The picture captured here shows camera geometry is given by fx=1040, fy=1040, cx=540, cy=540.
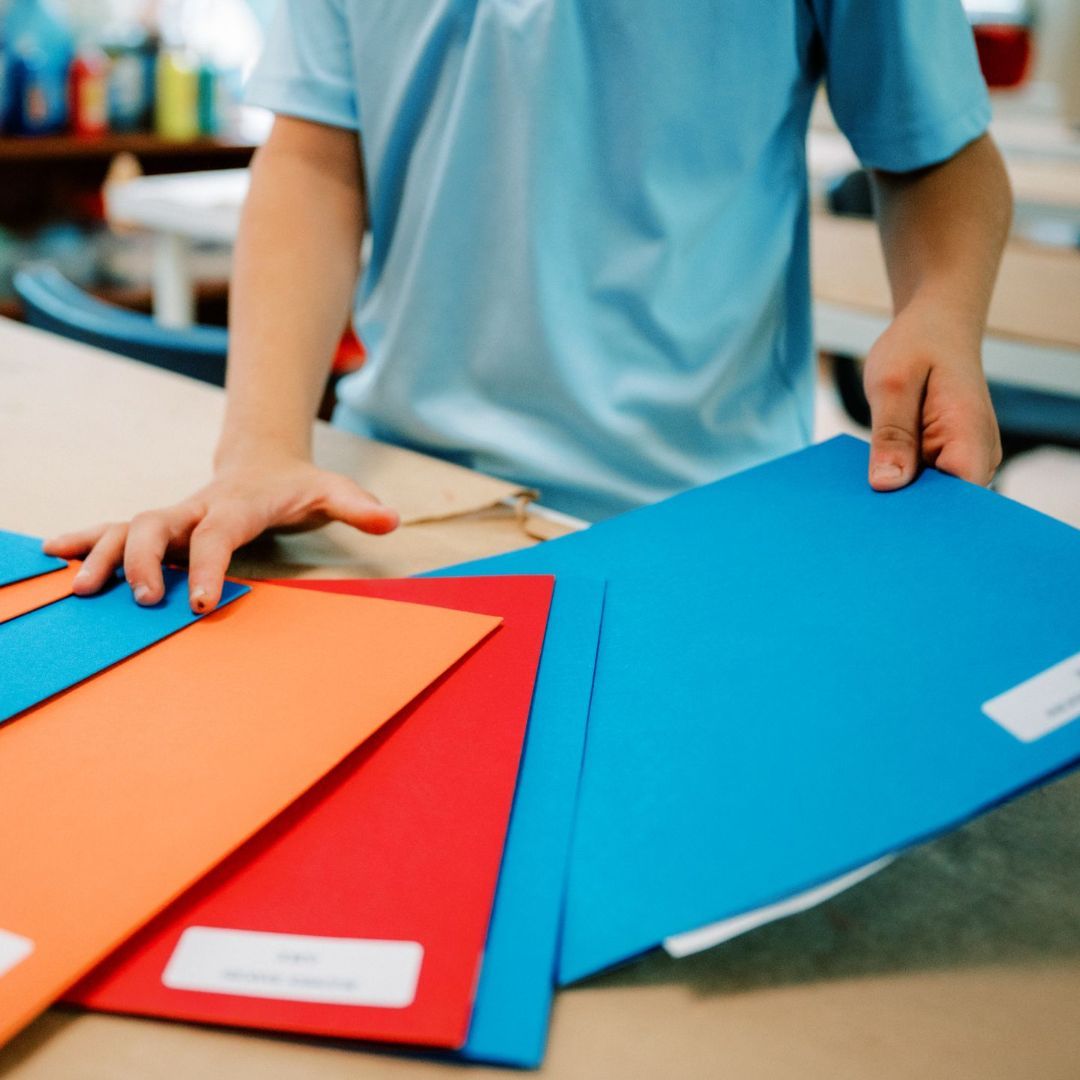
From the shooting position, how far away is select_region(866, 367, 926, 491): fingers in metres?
0.57

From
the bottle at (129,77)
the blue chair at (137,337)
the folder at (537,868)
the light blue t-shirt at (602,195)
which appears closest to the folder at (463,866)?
the folder at (537,868)

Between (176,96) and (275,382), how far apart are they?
236 centimetres

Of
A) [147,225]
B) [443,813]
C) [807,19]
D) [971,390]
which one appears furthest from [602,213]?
[147,225]

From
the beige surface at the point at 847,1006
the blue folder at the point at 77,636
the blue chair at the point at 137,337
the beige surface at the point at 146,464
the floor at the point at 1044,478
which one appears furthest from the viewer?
the floor at the point at 1044,478

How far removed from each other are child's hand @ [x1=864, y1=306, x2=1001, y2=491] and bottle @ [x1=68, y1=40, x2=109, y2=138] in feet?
8.03

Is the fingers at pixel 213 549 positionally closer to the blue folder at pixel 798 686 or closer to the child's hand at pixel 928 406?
the blue folder at pixel 798 686

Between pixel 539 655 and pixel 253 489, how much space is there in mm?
237

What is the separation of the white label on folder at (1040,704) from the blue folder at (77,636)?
14.8 inches

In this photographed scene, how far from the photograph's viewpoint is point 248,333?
0.76 m

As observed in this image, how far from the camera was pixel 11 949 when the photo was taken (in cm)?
33

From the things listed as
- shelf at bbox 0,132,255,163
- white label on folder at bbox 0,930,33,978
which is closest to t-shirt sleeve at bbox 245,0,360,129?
white label on folder at bbox 0,930,33,978

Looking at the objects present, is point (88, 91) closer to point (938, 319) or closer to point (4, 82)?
point (4, 82)

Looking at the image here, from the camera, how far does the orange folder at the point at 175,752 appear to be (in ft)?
1.11

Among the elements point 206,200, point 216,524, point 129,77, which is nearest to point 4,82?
point 129,77
